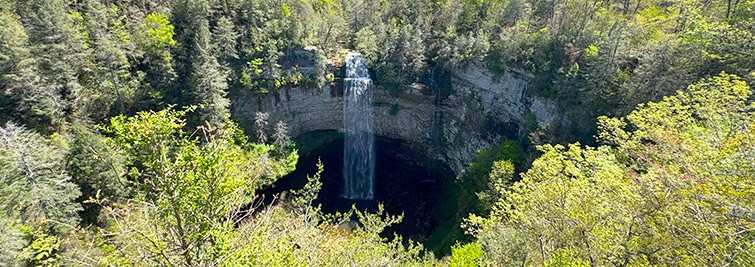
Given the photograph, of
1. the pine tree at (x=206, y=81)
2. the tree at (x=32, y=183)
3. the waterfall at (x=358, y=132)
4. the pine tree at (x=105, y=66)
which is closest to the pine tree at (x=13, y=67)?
the tree at (x=32, y=183)

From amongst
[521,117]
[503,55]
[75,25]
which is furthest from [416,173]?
[75,25]

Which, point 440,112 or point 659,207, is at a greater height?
point 659,207

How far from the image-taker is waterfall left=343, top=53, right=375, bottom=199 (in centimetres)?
3831

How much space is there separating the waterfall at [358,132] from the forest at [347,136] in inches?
40.4

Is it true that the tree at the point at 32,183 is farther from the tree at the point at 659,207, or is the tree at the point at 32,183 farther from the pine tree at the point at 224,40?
the tree at the point at 659,207

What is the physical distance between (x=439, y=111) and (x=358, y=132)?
355 inches

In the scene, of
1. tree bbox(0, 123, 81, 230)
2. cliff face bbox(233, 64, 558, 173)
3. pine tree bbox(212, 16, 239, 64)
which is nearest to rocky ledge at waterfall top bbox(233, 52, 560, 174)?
cliff face bbox(233, 64, 558, 173)

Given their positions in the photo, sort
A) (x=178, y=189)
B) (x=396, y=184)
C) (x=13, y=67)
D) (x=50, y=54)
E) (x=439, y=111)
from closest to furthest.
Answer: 1. (x=178, y=189)
2. (x=13, y=67)
3. (x=50, y=54)
4. (x=396, y=184)
5. (x=439, y=111)

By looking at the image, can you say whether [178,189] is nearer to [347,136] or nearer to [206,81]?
[206,81]

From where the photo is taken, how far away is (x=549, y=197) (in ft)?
45.8

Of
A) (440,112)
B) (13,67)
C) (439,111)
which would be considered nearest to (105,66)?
(13,67)

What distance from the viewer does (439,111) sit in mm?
40375

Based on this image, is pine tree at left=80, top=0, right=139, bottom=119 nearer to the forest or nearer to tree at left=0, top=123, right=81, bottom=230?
the forest

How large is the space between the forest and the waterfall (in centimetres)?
103
